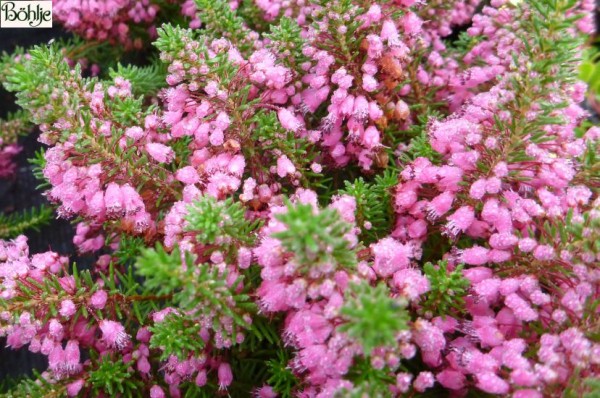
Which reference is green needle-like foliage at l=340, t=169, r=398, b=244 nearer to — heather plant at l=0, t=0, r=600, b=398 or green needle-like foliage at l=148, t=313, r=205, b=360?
heather plant at l=0, t=0, r=600, b=398

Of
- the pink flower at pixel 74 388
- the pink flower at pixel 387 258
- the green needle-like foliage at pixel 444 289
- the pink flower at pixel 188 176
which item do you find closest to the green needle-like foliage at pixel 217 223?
the pink flower at pixel 188 176

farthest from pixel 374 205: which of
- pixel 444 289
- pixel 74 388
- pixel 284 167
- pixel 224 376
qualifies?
pixel 74 388

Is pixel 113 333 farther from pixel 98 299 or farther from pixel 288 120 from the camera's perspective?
pixel 288 120

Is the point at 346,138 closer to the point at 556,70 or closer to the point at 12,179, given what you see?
the point at 556,70

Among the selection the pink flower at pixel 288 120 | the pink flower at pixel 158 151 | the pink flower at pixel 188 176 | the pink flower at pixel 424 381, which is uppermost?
the pink flower at pixel 288 120

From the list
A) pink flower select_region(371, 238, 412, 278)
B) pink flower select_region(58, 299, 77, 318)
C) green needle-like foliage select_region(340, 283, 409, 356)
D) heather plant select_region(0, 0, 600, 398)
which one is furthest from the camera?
pink flower select_region(58, 299, 77, 318)

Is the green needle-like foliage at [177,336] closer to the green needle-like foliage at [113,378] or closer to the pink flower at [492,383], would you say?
the green needle-like foliage at [113,378]

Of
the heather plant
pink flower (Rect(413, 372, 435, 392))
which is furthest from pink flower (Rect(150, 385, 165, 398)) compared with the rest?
pink flower (Rect(413, 372, 435, 392))

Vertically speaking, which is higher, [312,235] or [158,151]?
[312,235]
